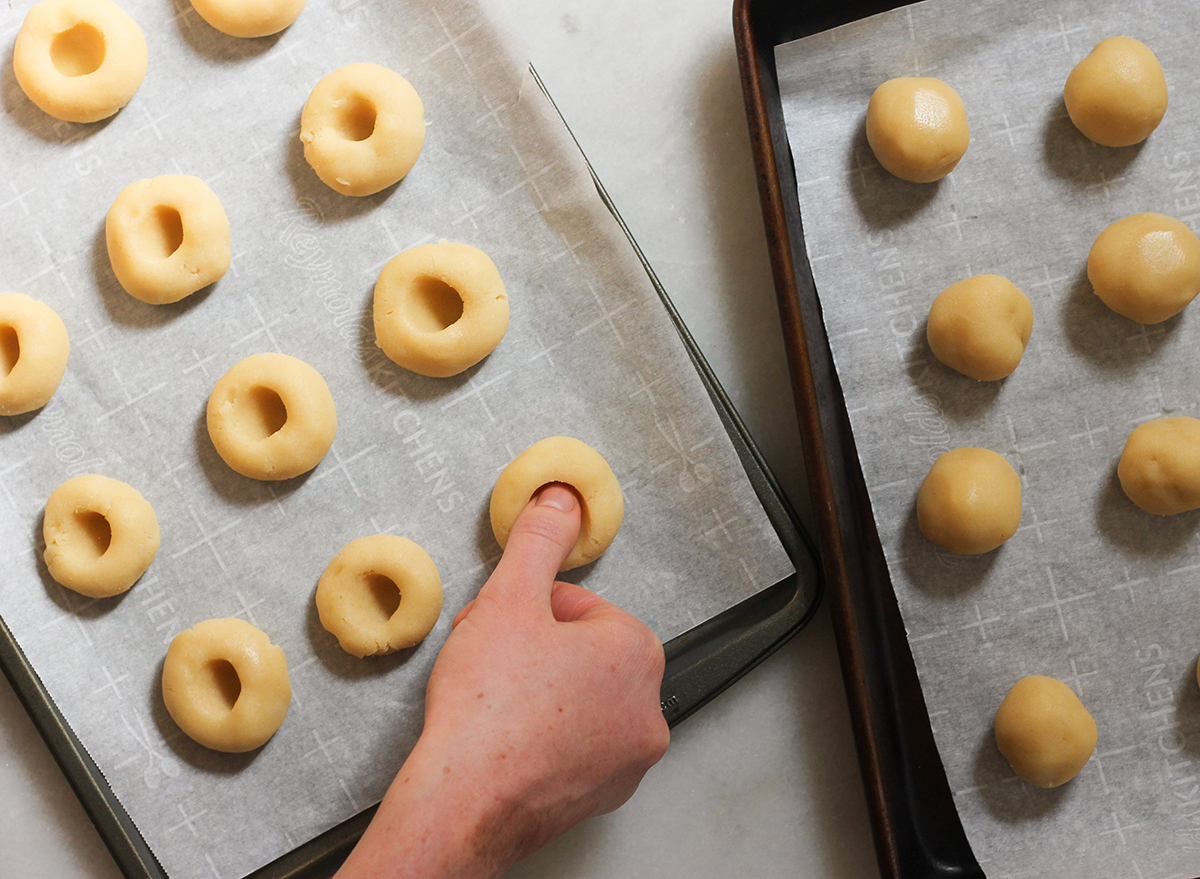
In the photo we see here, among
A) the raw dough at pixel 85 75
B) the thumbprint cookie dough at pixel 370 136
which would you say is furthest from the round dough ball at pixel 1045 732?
the raw dough at pixel 85 75

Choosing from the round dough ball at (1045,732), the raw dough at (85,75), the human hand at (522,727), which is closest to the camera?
the human hand at (522,727)

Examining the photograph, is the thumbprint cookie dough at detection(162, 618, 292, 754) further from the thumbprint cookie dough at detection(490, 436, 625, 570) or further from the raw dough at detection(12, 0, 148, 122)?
the raw dough at detection(12, 0, 148, 122)

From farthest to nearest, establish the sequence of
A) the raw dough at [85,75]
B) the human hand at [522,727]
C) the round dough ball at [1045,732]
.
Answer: the raw dough at [85,75] → the round dough ball at [1045,732] → the human hand at [522,727]

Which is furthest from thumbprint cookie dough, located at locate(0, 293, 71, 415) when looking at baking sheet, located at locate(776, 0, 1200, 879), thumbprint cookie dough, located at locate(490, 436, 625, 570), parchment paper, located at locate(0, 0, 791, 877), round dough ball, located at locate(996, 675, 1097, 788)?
round dough ball, located at locate(996, 675, 1097, 788)

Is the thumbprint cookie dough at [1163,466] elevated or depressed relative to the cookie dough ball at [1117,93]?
depressed

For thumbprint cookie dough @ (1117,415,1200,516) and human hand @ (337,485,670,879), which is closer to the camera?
human hand @ (337,485,670,879)

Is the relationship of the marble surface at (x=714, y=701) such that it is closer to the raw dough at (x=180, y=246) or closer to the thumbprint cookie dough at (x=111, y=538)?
the thumbprint cookie dough at (x=111, y=538)
